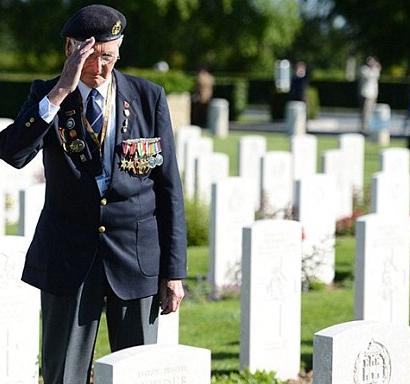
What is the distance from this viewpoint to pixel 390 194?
1087 cm

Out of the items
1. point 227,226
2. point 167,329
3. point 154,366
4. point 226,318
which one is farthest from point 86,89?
point 227,226

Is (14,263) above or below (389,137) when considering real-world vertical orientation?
below

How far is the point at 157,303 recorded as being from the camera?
17.9 ft

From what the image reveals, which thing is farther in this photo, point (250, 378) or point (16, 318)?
point (250, 378)

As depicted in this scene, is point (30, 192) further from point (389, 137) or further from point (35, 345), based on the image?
point (389, 137)

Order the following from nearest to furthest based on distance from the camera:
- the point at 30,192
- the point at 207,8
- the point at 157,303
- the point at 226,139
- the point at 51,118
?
1. the point at 51,118
2. the point at 157,303
3. the point at 30,192
4. the point at 226,139
5. the point at 207,8

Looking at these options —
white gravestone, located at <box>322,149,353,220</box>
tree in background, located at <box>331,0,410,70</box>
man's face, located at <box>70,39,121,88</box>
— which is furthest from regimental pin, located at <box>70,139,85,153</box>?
tree in background, located at <box>331,0,410,70</box>

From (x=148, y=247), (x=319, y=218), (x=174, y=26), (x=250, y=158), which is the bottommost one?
(x=148, y=247)

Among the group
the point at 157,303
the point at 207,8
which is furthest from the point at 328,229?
the point at 207,8

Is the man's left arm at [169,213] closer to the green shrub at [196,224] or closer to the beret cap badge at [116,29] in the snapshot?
the beret cap badge at [116,29]

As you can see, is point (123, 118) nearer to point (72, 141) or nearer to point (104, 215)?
point (72, 141)

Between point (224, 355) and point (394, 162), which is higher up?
point (394, 162)

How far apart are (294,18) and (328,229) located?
3243 centimetres

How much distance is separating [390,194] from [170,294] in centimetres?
569
